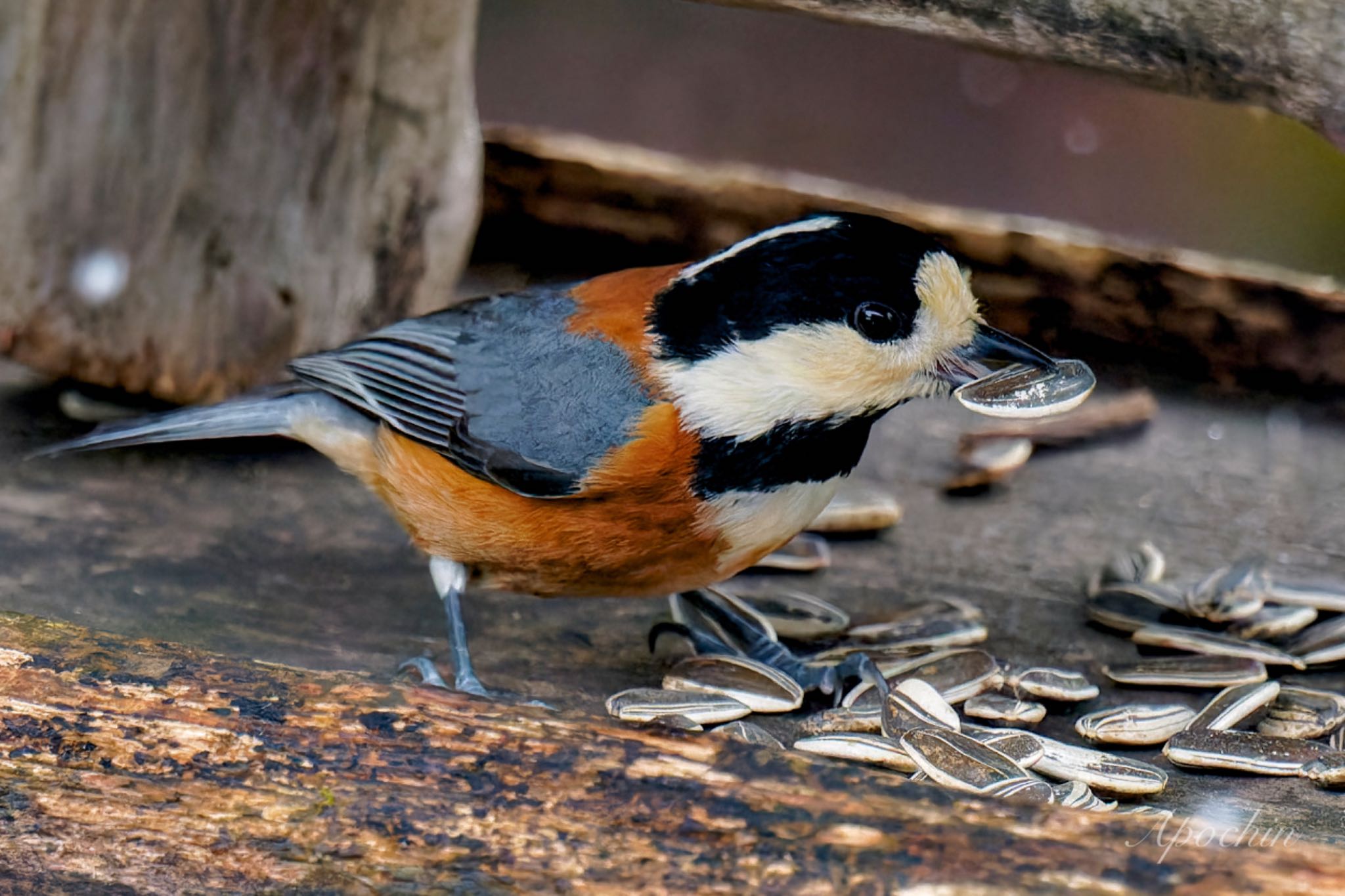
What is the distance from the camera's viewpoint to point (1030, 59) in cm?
257

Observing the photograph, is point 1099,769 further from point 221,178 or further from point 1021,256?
point 221,178

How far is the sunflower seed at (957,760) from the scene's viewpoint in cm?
237

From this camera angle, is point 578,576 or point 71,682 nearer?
point 71,682

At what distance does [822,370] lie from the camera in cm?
253

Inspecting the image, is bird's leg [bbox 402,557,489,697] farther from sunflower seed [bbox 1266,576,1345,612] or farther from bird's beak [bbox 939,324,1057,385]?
sunflower seed [bbox 1266,576,1345,612]

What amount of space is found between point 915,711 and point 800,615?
661mm

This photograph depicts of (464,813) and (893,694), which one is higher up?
(464,813)

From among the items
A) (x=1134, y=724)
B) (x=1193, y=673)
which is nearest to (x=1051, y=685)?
(x=1134, y=724)

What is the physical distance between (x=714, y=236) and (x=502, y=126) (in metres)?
0.82

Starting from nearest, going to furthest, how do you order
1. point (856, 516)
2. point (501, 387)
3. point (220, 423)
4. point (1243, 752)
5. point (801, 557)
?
point (1243, 752), point (501, 387), point (220, 423), point (801, 557), point (856, 516)

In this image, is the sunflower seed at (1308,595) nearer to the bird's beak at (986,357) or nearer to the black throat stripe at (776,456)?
the bird's beak at (986,357)

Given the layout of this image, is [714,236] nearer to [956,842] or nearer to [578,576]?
[578,576]

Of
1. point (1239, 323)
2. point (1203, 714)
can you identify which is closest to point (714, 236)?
point (1239, 323)

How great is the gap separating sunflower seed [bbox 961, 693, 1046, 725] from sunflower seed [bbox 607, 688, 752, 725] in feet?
1.48
